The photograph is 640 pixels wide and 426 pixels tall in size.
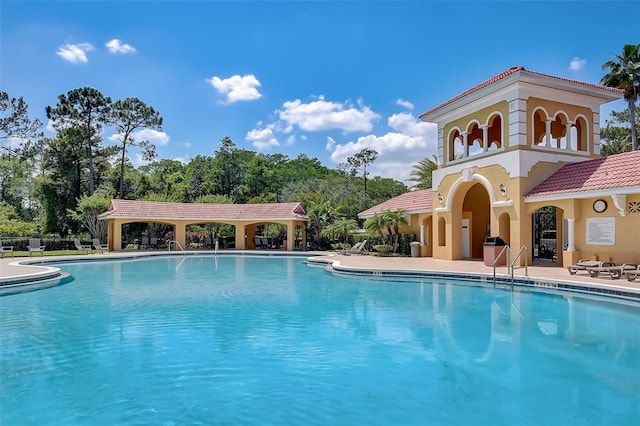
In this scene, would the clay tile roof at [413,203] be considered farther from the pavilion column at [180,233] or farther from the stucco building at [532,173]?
the pavilion column at [180,233]

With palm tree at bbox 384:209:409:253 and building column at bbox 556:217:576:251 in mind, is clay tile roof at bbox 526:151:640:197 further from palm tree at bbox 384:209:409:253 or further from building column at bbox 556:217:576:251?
palm tree at bbox 384:209:409:253

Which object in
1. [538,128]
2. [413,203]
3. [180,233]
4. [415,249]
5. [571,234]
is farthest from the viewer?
[180,233]

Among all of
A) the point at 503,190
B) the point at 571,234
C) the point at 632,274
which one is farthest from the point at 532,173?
the point at 632,274

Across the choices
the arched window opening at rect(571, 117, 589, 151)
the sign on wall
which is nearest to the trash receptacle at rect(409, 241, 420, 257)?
the arched window opening at rect(571, 117, 589, 151)

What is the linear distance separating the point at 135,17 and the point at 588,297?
16.0m

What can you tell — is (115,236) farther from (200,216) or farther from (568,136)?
(568,136)

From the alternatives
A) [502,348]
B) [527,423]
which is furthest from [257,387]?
[502,348]

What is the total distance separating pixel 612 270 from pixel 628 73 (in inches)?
733

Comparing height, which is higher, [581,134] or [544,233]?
[581,134]

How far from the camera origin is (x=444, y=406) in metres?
4.71

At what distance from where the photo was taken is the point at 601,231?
47.1 ft

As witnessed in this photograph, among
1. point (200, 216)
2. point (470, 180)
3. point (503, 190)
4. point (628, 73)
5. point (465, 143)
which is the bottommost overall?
point (200, 216)

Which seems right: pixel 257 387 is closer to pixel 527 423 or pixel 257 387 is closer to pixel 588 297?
pixel 527 423

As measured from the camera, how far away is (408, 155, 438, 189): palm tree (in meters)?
37.0
